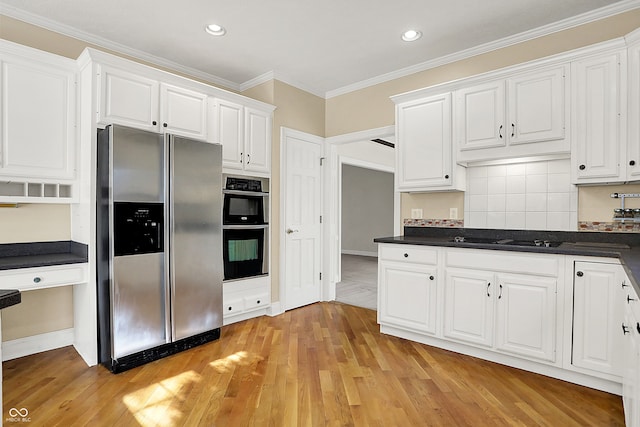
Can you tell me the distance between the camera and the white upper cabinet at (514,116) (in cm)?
267

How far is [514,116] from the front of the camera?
285cm

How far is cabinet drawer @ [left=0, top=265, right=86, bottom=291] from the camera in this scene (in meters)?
2.33

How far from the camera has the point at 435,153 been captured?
3.27m

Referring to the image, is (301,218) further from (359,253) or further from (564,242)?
(359,253)

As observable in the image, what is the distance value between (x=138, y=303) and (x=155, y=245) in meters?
0.45

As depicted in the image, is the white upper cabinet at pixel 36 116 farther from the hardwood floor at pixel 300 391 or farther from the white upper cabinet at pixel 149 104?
the hardwood floor at pixel 300 391

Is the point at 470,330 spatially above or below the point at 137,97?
below

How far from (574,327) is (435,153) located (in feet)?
5.67

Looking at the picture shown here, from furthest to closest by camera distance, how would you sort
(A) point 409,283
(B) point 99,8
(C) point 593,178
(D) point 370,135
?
(D) point 370,135
(A) point 409,283
(B) point 99,8
(C) point 593,178

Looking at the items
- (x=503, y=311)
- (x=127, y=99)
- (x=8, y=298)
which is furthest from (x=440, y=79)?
(x=8, y=298)

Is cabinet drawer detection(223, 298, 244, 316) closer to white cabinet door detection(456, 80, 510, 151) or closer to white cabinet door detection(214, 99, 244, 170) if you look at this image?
white cabinet door detection(214, 99, 244, 170)

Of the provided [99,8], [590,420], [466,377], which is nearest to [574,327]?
[590,420]

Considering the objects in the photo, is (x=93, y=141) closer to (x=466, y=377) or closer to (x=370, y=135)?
(x=370, y=135)

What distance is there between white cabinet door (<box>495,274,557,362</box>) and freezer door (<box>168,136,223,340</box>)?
2333mm
